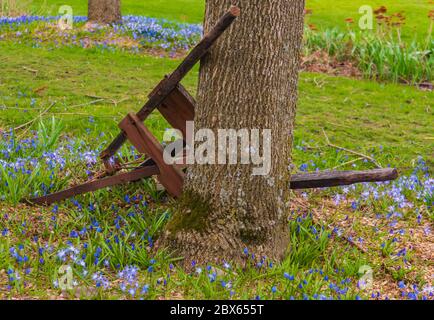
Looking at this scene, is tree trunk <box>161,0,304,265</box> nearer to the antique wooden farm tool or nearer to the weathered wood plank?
the weathered wood plank

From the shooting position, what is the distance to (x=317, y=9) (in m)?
21.7

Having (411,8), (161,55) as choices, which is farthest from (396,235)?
(411,8)

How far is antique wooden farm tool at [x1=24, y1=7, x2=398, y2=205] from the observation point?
4.36 meters

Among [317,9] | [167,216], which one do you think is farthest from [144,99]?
[317,9]

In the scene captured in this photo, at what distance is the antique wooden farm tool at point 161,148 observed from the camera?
14.3 ft

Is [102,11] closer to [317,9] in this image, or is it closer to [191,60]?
[317,9]

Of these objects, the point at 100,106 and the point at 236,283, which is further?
the point at 100,106

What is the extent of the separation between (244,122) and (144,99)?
509cm

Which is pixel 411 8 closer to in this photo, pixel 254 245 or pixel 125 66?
pixel 125 66

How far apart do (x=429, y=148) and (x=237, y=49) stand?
170 inches

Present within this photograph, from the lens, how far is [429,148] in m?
7.72

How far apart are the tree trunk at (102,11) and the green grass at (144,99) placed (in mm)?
1747

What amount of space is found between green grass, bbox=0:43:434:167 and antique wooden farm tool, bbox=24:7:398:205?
2311mm
